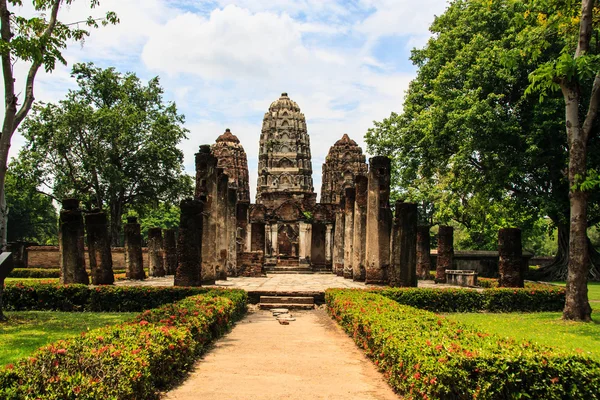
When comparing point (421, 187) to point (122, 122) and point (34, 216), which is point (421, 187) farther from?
point (34, 216)

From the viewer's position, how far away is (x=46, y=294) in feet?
48.7

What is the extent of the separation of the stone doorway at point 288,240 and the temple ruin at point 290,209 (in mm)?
86

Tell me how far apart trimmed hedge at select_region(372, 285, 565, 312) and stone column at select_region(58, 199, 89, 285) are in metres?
8.56

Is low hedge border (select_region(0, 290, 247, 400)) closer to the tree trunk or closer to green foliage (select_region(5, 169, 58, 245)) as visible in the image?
the tree trunk

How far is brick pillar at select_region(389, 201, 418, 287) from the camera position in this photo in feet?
55.1

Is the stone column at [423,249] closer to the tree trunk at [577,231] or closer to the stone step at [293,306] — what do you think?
the stone step at [293,306]

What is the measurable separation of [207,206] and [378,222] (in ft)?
19.2

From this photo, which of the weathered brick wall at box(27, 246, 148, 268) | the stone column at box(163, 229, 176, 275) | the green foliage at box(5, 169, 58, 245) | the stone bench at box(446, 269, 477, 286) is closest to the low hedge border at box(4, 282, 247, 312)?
the stone bench at box(446, 269, 477, 286)

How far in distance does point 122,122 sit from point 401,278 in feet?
77.6

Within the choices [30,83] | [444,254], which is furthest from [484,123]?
[30,83]

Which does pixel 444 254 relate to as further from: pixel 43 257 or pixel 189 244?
pixel 43 257

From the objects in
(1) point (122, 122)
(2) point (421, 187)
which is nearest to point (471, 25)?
(2) point (421, 187)

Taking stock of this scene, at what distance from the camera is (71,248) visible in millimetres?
16359

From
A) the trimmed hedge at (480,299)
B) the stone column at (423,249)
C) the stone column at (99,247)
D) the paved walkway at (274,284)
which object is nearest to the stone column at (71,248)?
the stone column at (99,247)
